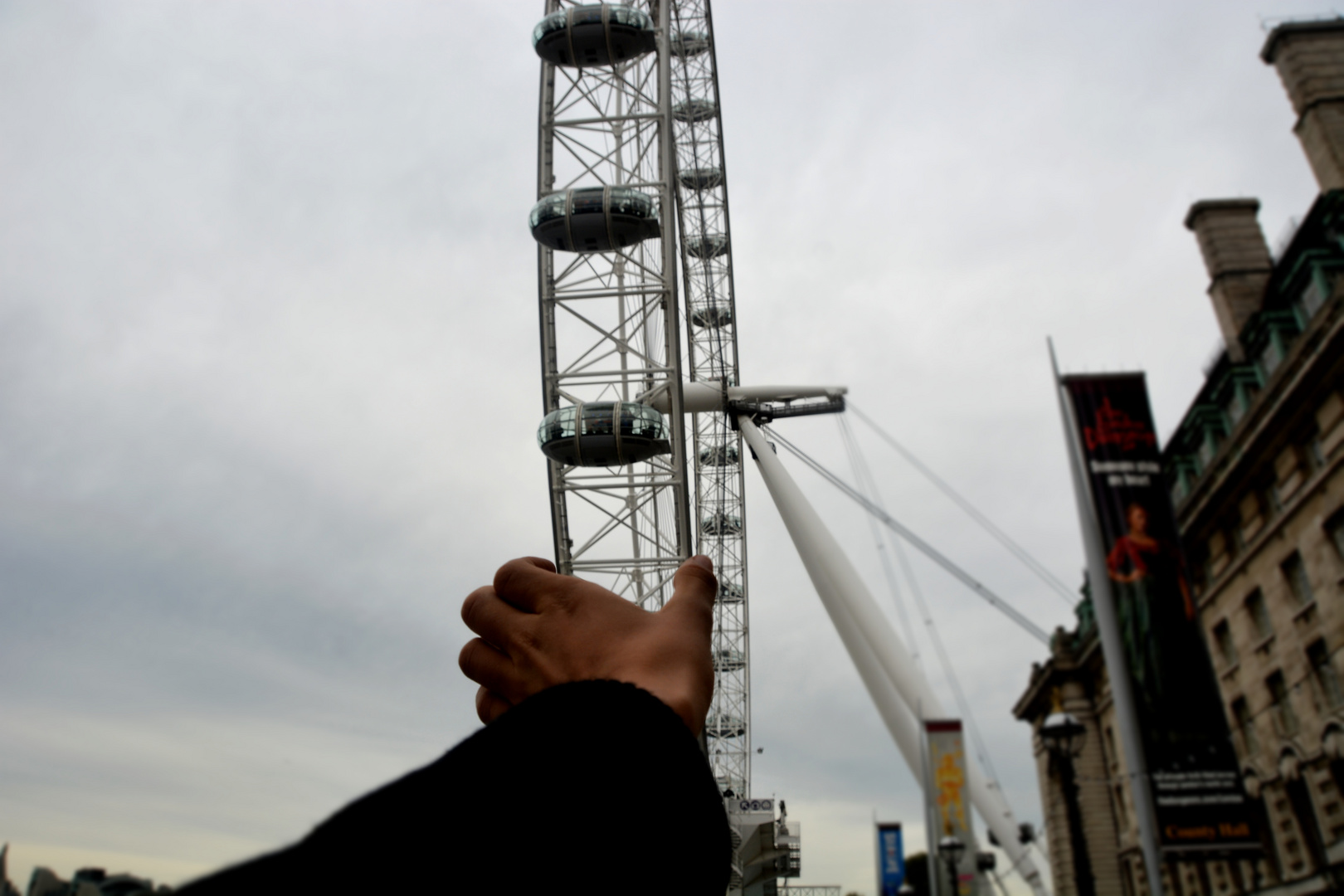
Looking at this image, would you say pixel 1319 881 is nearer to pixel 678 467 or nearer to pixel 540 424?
pixel 678 467

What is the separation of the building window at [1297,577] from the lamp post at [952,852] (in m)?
21.0

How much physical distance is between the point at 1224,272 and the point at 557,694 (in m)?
46.3

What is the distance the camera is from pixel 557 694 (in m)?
1.23

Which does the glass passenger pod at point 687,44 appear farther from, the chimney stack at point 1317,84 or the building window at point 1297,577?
the building window at point 1297,577

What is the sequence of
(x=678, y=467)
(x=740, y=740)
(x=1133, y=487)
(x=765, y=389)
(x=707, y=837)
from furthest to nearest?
(x=740, y=740), (x=765, y=389), (x=678, y=467), (x=1133, y=487), (x=707, y=837)

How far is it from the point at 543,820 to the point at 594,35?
2790 centimetres

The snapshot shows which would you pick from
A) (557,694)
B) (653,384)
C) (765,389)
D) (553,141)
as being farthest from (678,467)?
(557,694)

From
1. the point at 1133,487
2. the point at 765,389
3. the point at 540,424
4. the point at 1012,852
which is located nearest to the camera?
the point at 1012,852

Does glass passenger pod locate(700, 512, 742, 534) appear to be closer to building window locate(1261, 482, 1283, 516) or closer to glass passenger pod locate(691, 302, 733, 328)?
glass passenger pod locate(691, 302, 733, 328)

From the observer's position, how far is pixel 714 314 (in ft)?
132

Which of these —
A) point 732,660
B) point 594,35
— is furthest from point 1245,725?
point 594,35

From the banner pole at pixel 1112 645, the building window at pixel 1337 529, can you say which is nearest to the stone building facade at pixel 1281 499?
the building window at pixel 1337 529

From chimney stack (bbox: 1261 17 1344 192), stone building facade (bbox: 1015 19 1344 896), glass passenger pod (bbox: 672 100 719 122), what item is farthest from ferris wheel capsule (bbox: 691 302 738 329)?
chimney stack (bbox: 1261 17 1344 192)

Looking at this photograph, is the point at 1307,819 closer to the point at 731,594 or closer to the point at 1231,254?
the point at 1231,254
